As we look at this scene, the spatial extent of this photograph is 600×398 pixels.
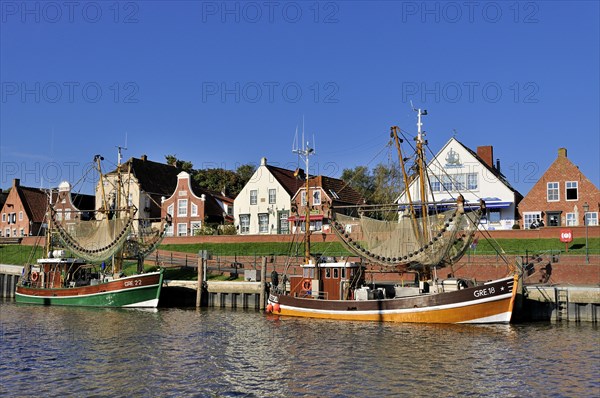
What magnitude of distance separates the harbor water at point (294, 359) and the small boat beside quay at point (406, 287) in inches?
50.5

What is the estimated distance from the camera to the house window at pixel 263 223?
77.5m

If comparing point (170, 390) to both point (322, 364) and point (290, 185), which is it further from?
point (290, 185)

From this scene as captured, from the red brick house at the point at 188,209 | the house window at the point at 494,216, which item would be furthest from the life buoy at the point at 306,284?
the red brick house at the point at 188,209

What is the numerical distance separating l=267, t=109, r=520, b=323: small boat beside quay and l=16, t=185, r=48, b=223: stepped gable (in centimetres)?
6427

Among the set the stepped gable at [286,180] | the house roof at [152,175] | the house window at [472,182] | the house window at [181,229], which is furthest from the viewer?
the house roof at [152,175]

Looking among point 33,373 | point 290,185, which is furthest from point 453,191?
point 33,373

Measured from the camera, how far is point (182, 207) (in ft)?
268

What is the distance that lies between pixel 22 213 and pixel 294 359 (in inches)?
3194

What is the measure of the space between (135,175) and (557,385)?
237 feet

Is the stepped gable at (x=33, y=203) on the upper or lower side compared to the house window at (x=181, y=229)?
upper

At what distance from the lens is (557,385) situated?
2241 cm

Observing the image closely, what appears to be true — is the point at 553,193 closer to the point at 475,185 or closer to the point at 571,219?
the point at 571,219

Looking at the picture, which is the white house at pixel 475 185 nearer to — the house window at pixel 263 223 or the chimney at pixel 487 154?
the chimney at pixel 487 154

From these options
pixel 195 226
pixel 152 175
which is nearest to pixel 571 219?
pixel 195 226
